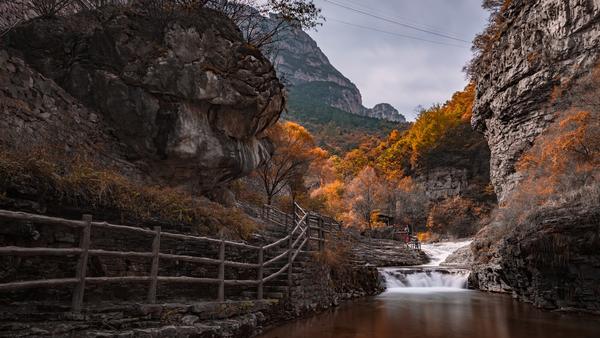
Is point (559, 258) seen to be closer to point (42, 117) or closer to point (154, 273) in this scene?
point (154, 273)

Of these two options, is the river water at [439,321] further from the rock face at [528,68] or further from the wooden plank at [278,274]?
the rock face at [528,68]

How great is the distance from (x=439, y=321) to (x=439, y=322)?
0.48ft

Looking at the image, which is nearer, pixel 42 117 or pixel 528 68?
pixel 42 117

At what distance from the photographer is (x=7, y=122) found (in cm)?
850

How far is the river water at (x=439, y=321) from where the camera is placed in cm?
746

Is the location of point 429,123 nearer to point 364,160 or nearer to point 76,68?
point 364,160

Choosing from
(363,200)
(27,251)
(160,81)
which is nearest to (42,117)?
(160,81)

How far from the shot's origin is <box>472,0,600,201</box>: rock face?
20344 mm

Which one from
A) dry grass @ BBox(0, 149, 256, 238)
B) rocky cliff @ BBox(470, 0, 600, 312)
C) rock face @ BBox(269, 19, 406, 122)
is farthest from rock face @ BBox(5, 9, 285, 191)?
rock face @ BBox(269, 19, 406, 122)

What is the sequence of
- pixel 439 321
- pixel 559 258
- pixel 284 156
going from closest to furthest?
pixel 439 321, pixel 559 258, pixel 284 156

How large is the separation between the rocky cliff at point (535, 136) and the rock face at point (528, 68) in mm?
55

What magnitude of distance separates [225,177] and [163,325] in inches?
403

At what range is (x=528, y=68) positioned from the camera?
23594mm

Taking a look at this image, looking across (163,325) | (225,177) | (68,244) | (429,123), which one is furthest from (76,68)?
(429,123)
